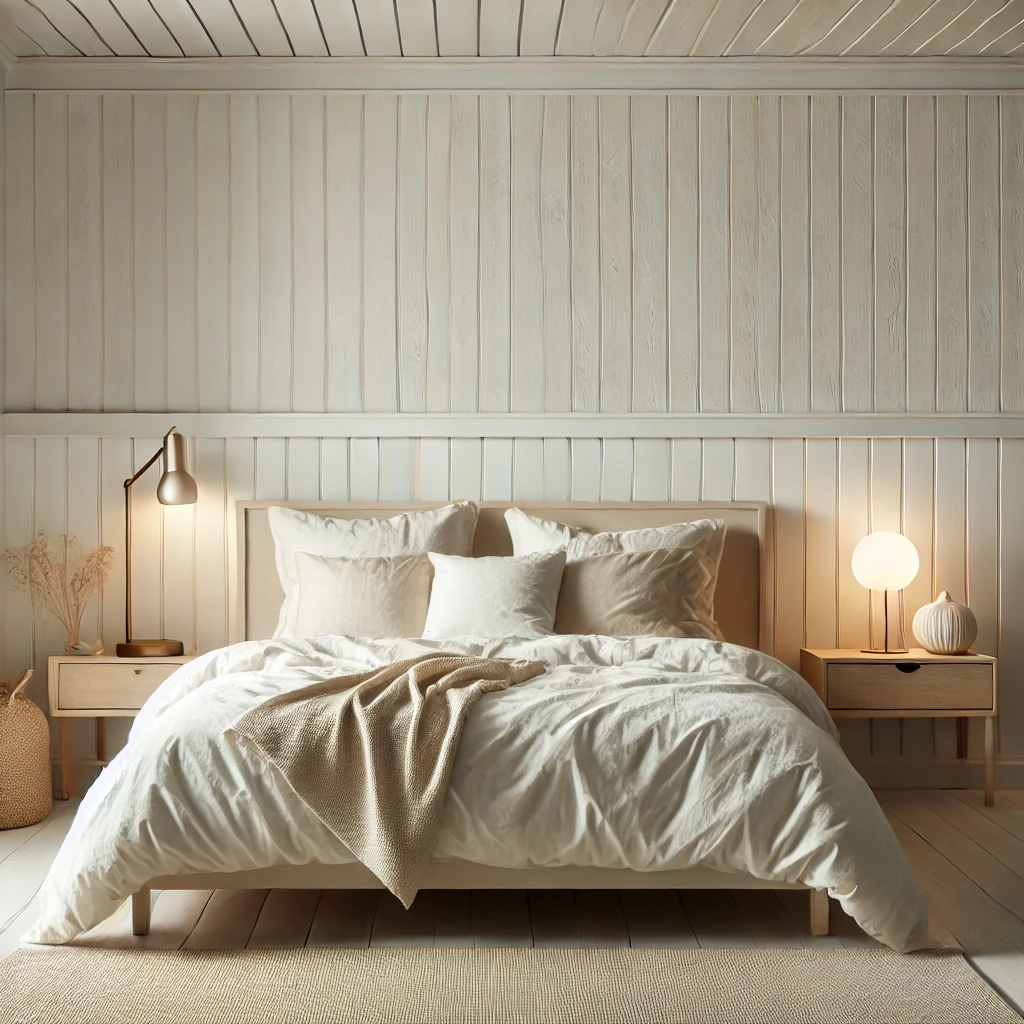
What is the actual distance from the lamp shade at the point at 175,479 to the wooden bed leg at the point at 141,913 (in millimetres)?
1682

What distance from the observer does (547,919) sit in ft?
8.18

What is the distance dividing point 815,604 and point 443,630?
156 centimetres

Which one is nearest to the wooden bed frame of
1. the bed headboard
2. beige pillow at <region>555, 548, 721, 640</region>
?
the bed headboard

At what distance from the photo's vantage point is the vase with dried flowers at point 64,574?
12.4 ft

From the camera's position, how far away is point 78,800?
371 centimetres

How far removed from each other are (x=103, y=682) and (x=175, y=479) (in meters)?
0.78

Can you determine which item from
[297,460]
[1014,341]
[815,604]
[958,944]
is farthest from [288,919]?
[1014,341]

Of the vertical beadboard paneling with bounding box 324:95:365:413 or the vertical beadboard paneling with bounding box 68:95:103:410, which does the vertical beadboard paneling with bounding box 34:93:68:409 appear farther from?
the vertical beadboard paneling with bounding box 324:95:365:413

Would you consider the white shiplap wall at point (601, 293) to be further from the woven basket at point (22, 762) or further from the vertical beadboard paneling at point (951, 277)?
the woven basket at point (22, 762)

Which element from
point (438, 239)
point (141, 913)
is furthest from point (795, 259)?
point (141, 913)

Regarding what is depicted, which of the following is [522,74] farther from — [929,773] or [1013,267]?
[929,773]

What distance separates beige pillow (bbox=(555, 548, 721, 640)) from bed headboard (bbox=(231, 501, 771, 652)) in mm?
347

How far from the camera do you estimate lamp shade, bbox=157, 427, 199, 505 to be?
145 inches

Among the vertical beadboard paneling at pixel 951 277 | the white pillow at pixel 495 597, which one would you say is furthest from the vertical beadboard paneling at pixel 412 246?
the vertical beadboard paneling at pixel 951 277
